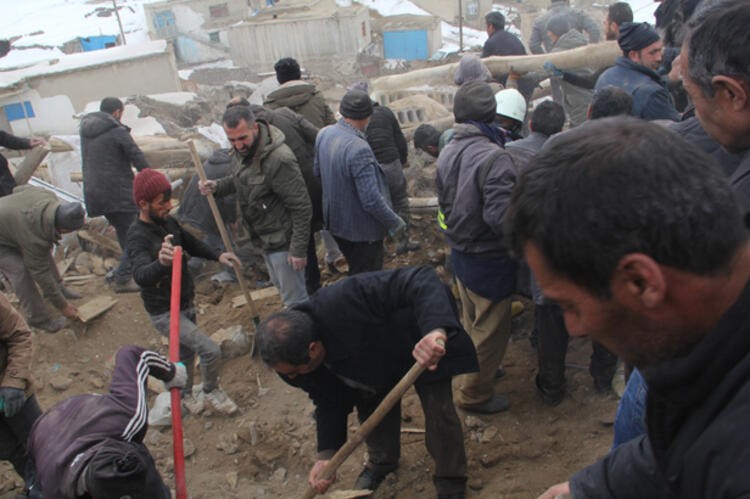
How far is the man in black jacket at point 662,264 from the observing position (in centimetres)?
99

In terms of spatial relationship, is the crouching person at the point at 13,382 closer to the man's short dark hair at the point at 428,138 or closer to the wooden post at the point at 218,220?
the wooden post at the point at 218,220

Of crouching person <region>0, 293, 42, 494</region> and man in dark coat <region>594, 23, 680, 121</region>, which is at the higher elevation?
man in dark coat <region>594, 23, 680, 121</region>

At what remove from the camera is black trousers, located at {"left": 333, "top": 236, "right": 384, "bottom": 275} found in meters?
5.29

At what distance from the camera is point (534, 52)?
10477mm

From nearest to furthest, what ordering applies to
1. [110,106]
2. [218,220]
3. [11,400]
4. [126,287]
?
[11,400] < [218,220] < [110,106] < [126,287]

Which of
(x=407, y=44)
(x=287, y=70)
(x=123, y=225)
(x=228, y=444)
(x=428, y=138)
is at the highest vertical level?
(x=287, y=70)

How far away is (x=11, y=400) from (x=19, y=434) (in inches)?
16.1

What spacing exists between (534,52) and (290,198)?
24.2ft

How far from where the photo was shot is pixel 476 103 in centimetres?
381

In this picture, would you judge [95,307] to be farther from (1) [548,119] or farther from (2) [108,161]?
(1) [548,119]

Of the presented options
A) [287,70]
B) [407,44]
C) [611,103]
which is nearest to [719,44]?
[611,103]

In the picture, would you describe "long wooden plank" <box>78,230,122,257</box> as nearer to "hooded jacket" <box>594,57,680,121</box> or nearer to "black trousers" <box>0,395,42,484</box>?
"black trousers" <box>0,395,42,484</box>

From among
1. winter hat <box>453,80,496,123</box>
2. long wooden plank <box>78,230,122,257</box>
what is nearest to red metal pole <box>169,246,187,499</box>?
winter hat <box>453,80,496,123</box>

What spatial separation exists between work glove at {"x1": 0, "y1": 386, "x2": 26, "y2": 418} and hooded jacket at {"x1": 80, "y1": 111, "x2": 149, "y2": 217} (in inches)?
142
